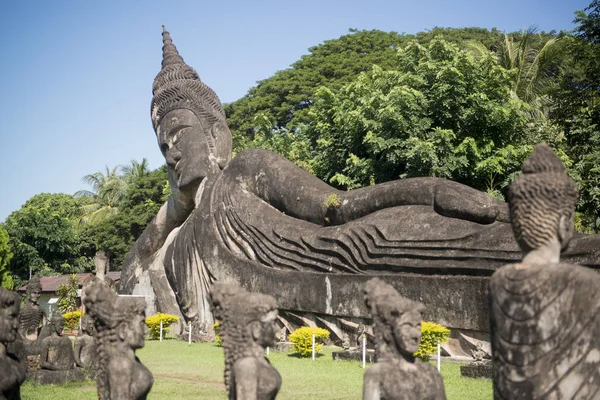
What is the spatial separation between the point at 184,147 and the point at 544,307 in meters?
13.4

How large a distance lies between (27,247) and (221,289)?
35235 mm

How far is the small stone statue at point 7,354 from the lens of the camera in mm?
5746

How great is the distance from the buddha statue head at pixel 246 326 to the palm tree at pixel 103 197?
40.9m

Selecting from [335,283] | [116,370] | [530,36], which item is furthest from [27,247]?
[116,370]

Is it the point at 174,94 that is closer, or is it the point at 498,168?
the point at 174,94

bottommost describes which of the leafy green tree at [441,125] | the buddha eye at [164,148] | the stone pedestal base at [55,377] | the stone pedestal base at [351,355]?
the stone pedestal base at [55,377]

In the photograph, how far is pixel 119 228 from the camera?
3778 centimetres

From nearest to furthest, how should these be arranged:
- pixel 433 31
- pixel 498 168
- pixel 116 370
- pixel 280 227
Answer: pixel 116 370 < pixel 280 227 < pixel 498 168 < pixel 433 31

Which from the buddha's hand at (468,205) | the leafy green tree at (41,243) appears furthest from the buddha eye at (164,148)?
the leafy green tree at (41,243)

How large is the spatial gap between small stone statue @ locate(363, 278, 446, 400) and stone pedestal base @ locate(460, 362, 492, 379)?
4867 mm

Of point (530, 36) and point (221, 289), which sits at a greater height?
point (530, 36)

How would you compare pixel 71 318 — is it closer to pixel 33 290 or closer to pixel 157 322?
pixel 157 322

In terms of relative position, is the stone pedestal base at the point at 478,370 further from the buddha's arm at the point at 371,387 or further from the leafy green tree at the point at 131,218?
the leafy green tree at the point at 131,218

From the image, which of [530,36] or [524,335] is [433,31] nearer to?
[530,36]
